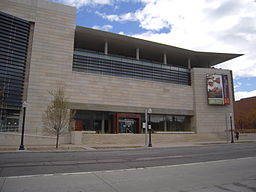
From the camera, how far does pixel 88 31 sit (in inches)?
1550

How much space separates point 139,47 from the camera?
150 feet

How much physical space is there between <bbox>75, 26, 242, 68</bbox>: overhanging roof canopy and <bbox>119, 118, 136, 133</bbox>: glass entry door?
15.4 metres

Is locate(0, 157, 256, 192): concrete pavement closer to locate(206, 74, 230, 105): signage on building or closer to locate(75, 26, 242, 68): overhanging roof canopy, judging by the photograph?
locate(75, 26, 242, 68): overhanging roof canopy

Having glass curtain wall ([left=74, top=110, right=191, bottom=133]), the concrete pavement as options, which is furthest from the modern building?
the concrete pavement

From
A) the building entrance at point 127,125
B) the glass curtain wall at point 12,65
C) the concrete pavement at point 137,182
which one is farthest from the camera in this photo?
the building entrance at point 127,125

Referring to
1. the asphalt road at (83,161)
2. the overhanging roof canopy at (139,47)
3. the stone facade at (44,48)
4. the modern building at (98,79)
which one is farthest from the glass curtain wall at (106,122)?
the asphalt road at (83,161)

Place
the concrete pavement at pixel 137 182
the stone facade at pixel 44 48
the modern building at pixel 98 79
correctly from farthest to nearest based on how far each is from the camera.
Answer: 1. the stone facade at pixel 44 48
2. the modern building at pixel 98 79
3. the concrete pavement at pixel 137 182

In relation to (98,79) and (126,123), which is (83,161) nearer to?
(98,79)

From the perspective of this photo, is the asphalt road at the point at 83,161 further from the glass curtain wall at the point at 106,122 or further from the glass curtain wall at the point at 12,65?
the glass curtain wall at the point at 106,122

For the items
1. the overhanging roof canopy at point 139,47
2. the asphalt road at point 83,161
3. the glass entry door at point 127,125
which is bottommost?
the asphalt road at point 83,161

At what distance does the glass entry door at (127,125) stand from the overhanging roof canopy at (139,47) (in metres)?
15.4

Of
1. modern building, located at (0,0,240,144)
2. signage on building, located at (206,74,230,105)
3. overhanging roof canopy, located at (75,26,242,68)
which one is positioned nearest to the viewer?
modern building, located at (0,0,240,144)

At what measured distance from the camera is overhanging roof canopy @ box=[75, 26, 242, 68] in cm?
4094

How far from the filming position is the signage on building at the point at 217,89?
4697 cm
